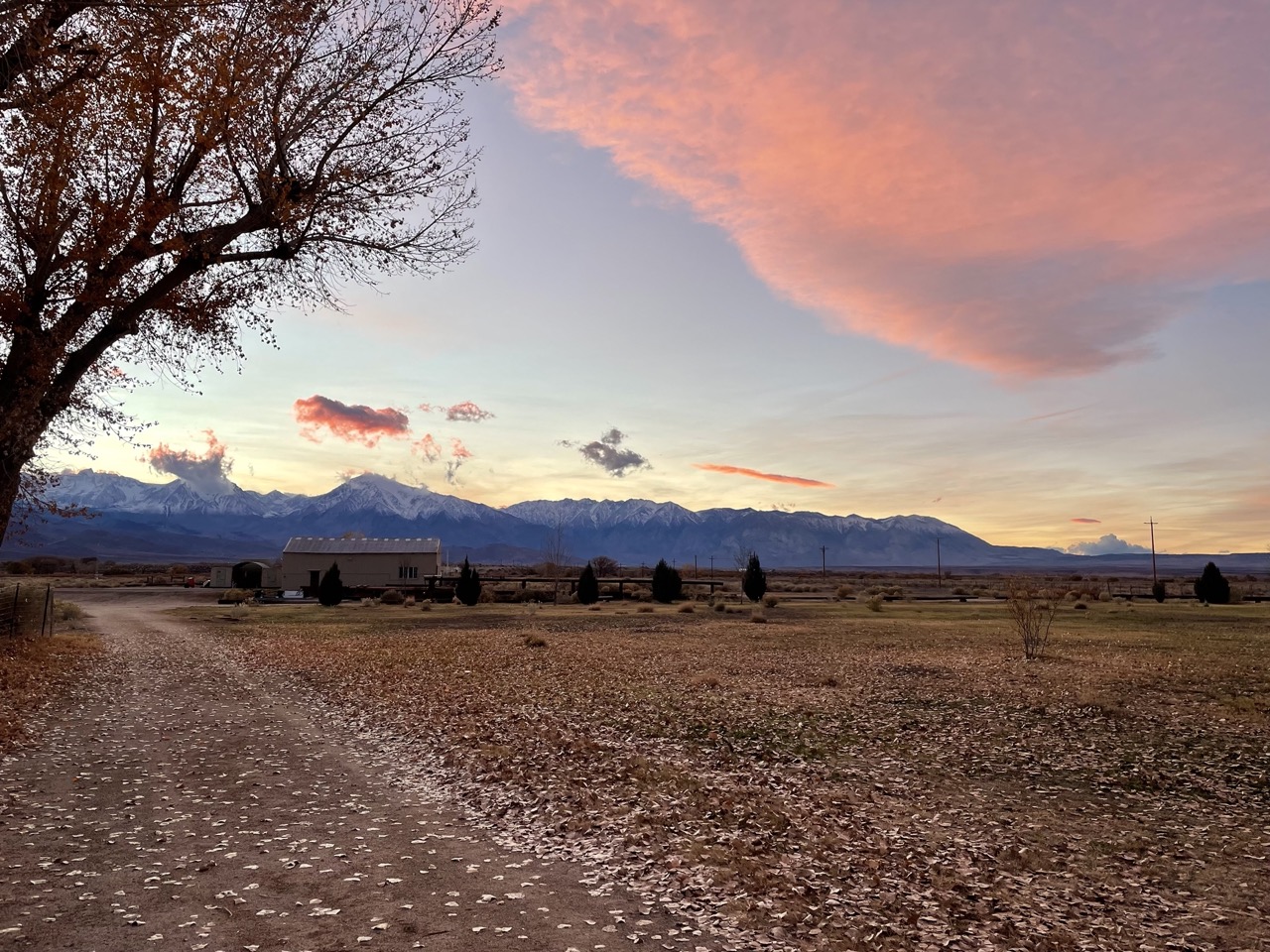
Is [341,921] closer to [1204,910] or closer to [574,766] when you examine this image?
[574,766]

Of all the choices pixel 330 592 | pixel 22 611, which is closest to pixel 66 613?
pixel 22 611

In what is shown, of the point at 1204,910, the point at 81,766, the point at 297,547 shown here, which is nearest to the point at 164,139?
the point at 81,766

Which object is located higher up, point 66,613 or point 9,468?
point 9,468

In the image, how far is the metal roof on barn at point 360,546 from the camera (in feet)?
284

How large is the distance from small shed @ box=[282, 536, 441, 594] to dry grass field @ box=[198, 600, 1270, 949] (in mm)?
58458

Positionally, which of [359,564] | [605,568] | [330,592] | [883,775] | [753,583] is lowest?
[330,592]

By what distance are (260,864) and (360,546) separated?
85.0m

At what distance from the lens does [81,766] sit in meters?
11.7

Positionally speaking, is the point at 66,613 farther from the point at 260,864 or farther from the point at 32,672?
the point at 260,864

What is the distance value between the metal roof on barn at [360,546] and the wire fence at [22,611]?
2103 inches

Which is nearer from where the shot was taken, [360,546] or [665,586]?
[665,586]

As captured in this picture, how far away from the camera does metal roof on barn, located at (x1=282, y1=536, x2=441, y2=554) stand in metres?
86.5

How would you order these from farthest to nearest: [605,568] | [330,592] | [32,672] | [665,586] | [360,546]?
[605,568] < [360,546] < [665,586] < [330,592] < [32,672]

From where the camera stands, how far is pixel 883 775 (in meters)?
11.8
